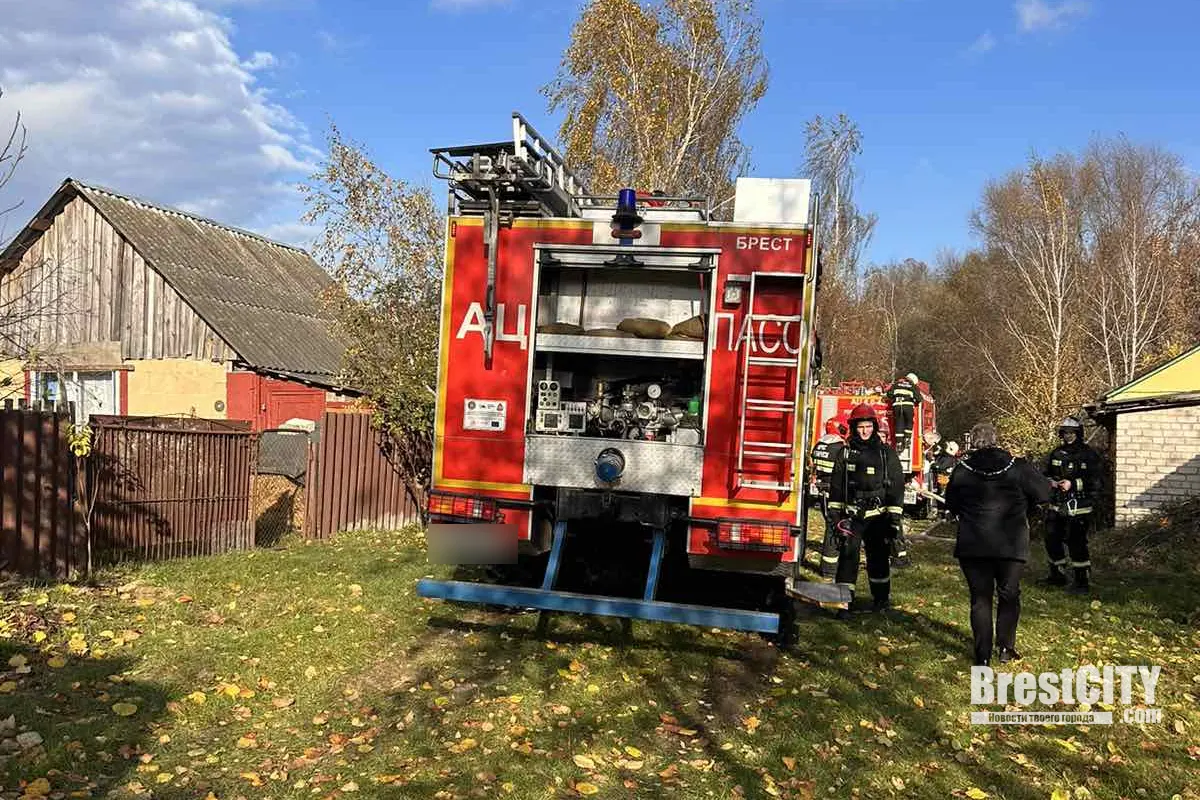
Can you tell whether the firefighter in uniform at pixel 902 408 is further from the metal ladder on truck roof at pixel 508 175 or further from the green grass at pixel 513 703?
the metal ladder on truck roof at pixel 508 175

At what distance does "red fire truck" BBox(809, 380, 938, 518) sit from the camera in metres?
15.0

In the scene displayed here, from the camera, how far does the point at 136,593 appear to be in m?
6.85

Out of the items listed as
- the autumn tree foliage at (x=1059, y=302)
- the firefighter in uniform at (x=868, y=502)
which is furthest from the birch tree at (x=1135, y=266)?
the firefighter in uniform at (x=868, y=502)

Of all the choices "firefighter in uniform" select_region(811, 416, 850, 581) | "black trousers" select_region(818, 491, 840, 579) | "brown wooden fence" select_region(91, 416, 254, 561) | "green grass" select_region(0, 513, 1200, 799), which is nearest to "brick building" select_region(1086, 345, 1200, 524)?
"green grass" select_region(0, 513, 1200, 799)

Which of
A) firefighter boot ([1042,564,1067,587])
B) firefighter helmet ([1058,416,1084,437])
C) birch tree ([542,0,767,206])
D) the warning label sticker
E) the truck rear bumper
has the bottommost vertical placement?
firefighter boot ([1042,564,1067,587])

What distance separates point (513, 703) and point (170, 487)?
17.4 ft

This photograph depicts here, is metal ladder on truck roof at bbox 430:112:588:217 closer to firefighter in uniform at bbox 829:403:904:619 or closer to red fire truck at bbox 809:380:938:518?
firefighter in uniform at bbox 829:403:904:619

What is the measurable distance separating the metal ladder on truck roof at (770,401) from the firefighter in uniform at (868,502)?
76.2 inches

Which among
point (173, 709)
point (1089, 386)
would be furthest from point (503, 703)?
point (1089, 386)

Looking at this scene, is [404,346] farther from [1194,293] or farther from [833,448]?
[1194,293]

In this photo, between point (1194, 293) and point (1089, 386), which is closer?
point (1089, 386)

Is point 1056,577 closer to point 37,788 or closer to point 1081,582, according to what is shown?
point 1081,582

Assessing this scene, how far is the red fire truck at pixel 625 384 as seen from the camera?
A: 5.48 metres

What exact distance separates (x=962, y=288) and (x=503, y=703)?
43.8 metres
